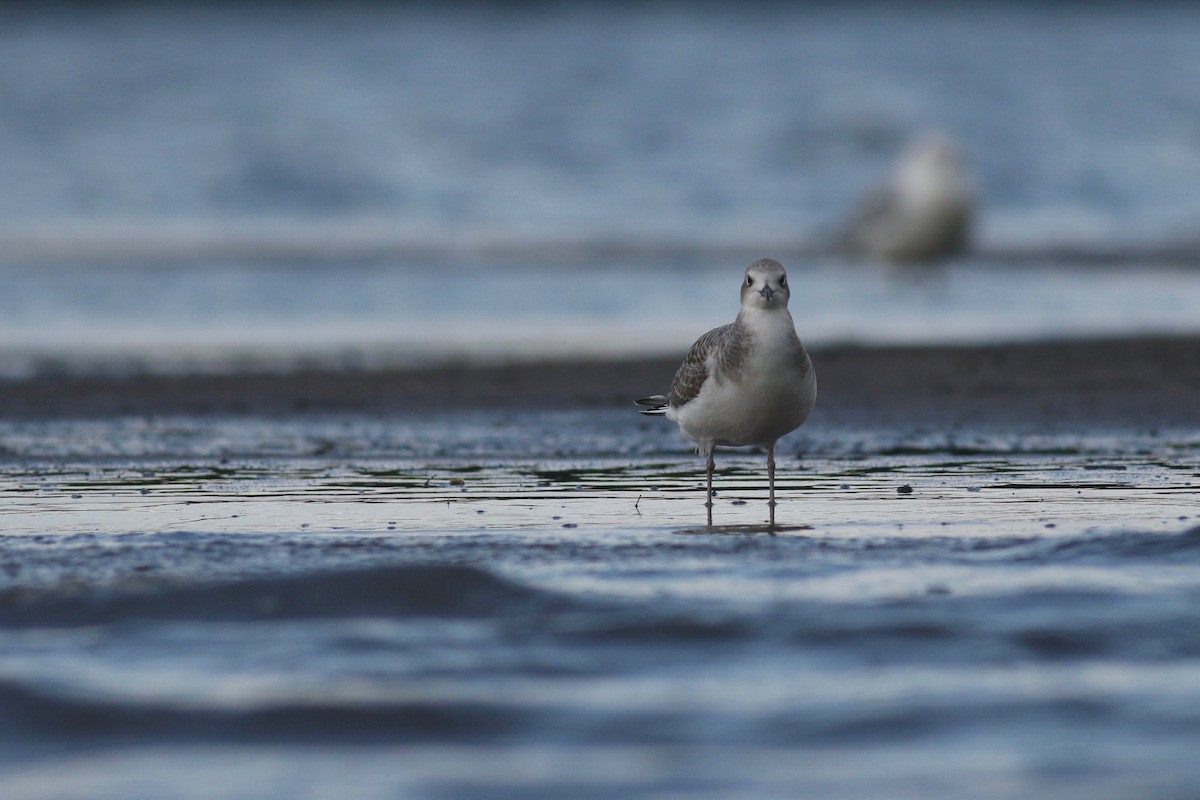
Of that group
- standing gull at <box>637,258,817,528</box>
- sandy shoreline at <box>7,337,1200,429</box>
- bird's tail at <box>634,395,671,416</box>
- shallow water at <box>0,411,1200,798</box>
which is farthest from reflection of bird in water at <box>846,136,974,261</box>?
standing gull at <box>637,258,817,528</box>

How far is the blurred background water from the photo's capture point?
1592 centimetres

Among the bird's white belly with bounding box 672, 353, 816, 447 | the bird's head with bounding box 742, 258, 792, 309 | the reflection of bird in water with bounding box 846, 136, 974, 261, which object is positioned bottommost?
the bird's white belly with bounding box 672, 353, 816, 447

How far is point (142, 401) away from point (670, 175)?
1817 cm

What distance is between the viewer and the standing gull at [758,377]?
718 cm

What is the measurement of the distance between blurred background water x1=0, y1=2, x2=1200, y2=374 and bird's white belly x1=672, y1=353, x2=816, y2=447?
5.95 meters

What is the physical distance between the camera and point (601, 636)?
16.2 feet

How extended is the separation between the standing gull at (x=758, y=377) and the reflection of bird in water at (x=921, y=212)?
13838mm

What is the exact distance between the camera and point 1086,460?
27.8 ft

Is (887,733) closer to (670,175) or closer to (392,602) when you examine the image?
(392,602)

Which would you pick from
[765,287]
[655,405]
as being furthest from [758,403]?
[655,405]

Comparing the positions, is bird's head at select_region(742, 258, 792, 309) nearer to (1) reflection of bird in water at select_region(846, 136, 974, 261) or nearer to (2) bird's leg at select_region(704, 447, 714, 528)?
(2) bird's leg at select_region(704, 447, 714, 528)

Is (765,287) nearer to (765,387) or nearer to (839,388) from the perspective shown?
(765,387)

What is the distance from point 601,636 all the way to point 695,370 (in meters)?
3.01

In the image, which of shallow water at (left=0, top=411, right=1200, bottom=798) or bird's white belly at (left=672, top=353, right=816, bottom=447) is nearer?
shallow water at (left=0, top=411, right=1200, bottom=798)
